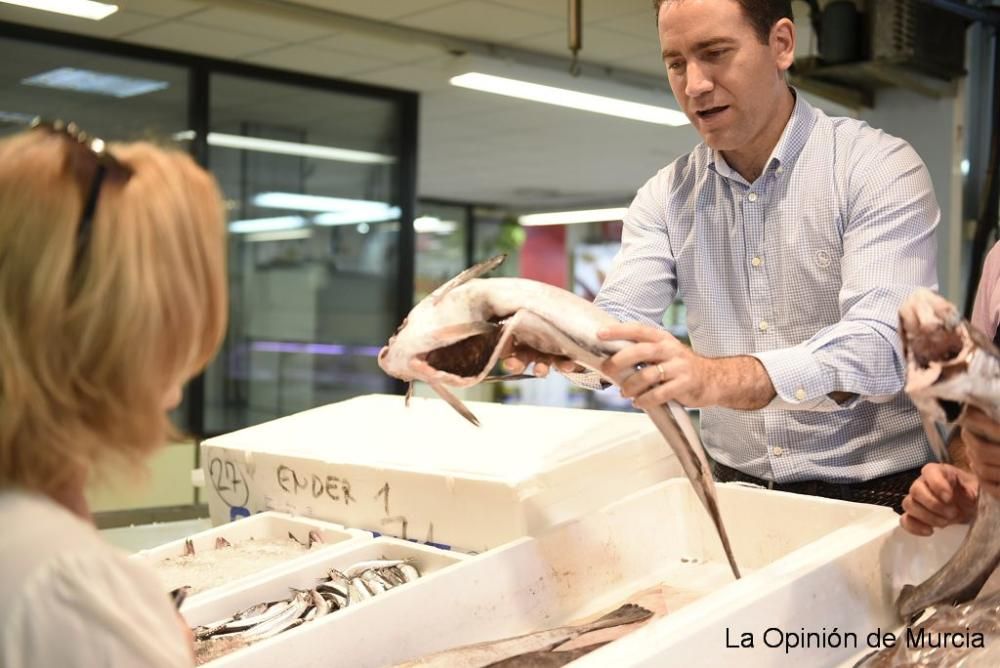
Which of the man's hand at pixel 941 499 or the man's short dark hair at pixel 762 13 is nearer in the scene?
the man's hand at pixel 941 499

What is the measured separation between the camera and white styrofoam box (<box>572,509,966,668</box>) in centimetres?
130

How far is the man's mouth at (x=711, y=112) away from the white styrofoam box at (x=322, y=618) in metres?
1.06

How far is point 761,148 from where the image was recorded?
217 cm

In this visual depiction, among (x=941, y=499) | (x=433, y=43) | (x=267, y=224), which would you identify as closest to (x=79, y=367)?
(x=941, y=499)

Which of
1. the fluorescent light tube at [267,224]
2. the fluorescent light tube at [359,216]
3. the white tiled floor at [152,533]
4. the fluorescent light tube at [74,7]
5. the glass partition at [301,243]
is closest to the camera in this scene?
the white tiled floor at [152,533]

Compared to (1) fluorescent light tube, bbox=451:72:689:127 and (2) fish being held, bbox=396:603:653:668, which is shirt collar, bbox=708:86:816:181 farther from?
(1) fluorescent light tube, bbox=451:72:689:127

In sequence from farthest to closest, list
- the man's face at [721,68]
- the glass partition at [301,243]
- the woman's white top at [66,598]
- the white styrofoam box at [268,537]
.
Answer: the glass partition at [301,243] → the man's face at [721,68] → the white styrofoam box at [268,537] → the woman's white top at [66,598]

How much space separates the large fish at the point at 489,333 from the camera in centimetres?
158

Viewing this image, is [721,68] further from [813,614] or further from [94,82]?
[94,82]

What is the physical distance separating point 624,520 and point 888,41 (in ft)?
12.2

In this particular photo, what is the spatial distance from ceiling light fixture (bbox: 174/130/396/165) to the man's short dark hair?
5.25 meters

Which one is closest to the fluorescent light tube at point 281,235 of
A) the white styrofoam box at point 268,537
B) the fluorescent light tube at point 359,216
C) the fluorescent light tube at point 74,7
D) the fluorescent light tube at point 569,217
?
the fluorescent light tube at point 359,216

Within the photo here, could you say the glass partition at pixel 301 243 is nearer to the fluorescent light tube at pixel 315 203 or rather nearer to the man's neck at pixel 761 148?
the fluorescent light tube at pixel 315 203

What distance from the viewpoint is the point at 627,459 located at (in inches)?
83.7
